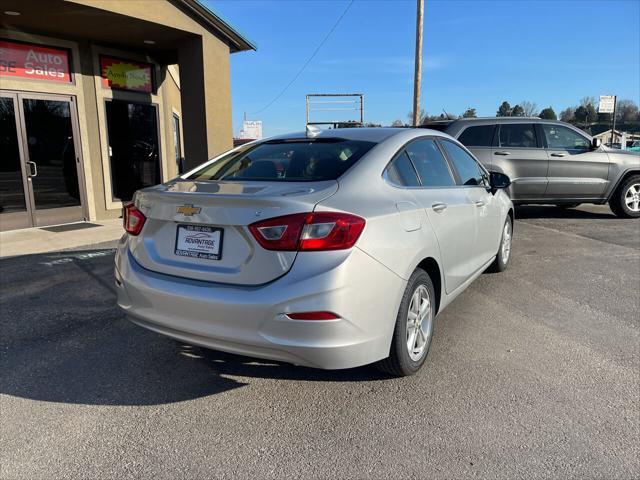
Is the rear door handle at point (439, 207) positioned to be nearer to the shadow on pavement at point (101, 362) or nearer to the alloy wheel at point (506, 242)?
the shadow on pavement at point (101, 362)

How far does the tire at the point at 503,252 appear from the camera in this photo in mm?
5534

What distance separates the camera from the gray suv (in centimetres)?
936

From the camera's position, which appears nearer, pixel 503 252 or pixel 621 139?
pixel 503 252

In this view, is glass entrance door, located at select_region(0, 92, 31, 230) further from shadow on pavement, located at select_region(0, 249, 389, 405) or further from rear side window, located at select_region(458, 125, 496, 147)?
rear side window, located at select_region(458, 125, 496, 147)

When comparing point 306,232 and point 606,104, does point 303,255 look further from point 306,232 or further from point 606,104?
point 606,104

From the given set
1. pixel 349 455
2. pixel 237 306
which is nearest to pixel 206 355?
pixel 237 306

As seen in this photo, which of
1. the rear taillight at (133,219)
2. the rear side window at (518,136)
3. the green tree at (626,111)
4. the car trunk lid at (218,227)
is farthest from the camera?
the green tree at (626,111)

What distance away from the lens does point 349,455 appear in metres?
2.52

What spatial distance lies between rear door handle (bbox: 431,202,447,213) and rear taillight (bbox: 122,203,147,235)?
6.32 ft

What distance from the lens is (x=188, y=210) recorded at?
9.31ft

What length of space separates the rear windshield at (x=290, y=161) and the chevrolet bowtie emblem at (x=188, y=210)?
0.59 metres

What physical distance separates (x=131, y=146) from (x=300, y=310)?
948 cm

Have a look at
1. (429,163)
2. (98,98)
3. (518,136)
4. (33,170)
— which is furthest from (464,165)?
(98,98)

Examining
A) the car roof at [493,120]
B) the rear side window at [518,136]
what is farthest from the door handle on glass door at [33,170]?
the rear side window at [518,136]
